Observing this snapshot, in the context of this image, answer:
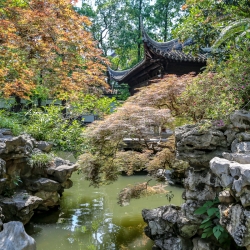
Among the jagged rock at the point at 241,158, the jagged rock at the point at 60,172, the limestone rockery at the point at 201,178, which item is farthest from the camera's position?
the jagged rock at the point at 60,172

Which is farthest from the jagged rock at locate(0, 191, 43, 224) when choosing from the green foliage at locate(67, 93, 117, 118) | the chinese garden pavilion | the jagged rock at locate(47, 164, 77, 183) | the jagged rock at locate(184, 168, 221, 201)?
the chinese garden pavilion

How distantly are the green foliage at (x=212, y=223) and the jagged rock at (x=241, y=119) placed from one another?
100 centimetres

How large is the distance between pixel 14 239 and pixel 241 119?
311 cm

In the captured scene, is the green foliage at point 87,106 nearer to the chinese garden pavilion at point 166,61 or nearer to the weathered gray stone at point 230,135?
the chinese garden pavilion at point 166,61

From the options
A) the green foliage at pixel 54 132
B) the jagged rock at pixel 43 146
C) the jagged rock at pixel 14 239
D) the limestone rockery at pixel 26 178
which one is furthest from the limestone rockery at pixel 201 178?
the green foliage at pixel 54 132

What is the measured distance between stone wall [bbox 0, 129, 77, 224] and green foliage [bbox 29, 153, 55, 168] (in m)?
0.03

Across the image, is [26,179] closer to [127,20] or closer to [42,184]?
[42,184]

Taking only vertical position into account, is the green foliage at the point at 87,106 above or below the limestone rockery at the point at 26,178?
above

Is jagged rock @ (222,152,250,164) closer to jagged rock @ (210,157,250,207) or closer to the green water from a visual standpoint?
jagged rock @ (210,157,250,207)

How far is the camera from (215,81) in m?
4.37

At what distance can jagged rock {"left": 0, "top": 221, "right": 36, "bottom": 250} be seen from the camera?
325 centimetres

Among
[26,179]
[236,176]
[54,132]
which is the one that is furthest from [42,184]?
[236,176]

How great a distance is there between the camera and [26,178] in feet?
18.9

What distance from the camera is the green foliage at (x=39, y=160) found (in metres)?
5.61
